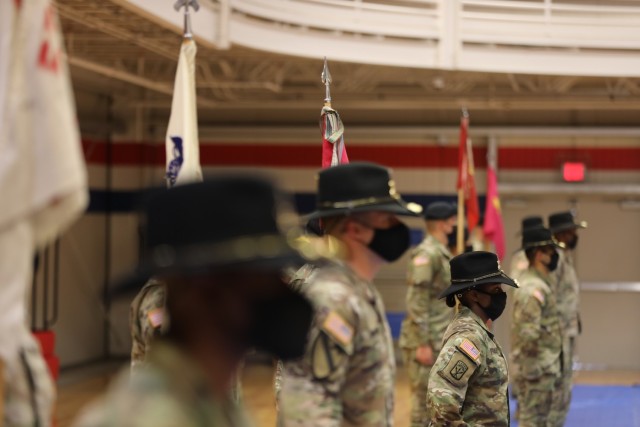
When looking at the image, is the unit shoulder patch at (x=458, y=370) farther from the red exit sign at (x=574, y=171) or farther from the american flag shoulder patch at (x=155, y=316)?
the red exit sign at (x=574, y=171)

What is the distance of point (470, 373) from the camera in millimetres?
4988

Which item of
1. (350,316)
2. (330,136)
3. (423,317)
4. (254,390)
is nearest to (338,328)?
(350,316)

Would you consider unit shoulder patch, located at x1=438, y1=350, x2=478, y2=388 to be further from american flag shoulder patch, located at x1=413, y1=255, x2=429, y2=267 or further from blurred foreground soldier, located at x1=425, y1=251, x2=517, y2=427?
american flag shoulder patch, located at x1=413, y1=255, x2=429, y2=267

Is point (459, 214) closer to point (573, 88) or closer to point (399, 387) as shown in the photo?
point (399, 387)

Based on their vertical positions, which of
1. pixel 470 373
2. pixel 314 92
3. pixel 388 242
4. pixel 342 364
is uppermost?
pixel 314 92

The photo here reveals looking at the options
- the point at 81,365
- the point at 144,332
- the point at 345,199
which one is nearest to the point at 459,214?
the point at 144,332

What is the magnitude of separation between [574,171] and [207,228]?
13.9 meters

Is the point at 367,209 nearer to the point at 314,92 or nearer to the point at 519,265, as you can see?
the point at 519,265

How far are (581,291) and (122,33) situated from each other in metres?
8.15

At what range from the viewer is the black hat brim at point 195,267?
1.96m

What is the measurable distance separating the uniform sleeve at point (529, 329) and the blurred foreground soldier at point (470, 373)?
9.81 ft

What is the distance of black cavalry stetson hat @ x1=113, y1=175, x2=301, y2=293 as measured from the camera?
197 centimetres

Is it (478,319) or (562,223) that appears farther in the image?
(562,223)

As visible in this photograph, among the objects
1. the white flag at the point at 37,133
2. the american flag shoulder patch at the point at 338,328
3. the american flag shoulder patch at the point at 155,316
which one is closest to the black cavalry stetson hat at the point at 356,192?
the american flag shoulder patch at the point at 338,328
